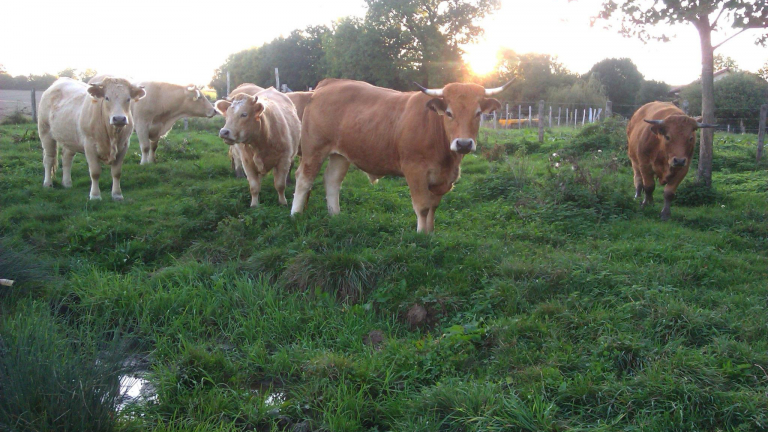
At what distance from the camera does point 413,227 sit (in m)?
7.48

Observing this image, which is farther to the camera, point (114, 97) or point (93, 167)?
point (93, 167)

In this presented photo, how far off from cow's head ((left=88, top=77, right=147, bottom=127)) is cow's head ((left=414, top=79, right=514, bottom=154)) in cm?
479

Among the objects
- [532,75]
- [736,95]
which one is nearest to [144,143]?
[736,95]

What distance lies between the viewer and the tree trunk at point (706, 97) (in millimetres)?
9594

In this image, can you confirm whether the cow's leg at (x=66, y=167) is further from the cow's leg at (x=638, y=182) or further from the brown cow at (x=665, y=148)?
the cow's leg at (x=638, y=182)

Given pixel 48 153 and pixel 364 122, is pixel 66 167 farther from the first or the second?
pixel 364 122

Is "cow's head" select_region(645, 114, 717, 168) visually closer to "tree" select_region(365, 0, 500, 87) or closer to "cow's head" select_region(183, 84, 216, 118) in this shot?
"cow's head" select_region(183, 84, 216, 118)

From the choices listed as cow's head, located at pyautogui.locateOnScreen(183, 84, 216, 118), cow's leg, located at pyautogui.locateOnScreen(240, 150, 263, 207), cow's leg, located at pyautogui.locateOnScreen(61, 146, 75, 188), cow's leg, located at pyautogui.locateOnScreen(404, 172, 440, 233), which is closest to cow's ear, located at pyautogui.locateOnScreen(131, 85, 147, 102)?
cow's leg, located at pyautogui.locateOnScreen(61, 146, 75, 188)

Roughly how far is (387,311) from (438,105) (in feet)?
8.23

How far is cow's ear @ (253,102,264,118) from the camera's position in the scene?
8.12 m

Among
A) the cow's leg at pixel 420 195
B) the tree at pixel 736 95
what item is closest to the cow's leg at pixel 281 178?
the cow's leg at pixel 420 195

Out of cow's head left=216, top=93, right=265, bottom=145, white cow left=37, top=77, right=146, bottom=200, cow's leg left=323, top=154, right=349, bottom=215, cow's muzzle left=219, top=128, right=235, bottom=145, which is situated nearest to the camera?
cow's muzzle left=219, top=128, right=235, bottom=145

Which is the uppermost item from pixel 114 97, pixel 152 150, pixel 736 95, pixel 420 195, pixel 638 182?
pixel 736 95

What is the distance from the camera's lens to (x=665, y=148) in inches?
355
